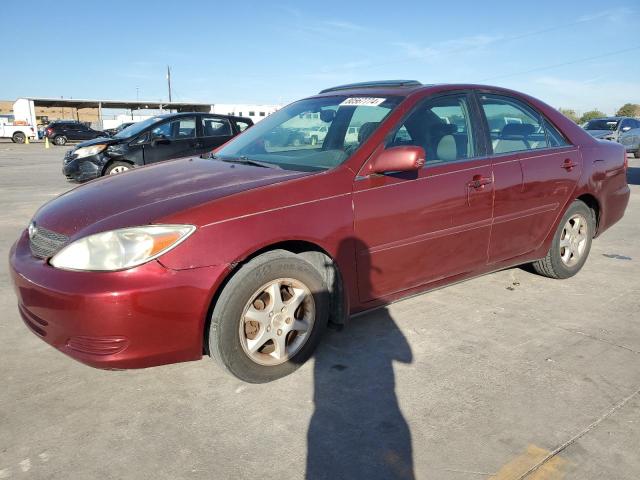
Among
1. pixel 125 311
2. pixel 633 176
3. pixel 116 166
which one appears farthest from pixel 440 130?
pixel 633 176

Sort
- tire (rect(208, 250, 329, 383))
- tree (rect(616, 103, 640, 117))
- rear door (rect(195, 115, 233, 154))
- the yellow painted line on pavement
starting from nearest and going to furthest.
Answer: the yellow painted line on pavement, tire (rect(208, 250, 329, 383)), rear door (rect(195, 115, 233, 154)), tree (rect(616, 103, 640, 117))

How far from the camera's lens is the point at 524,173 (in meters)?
3.81

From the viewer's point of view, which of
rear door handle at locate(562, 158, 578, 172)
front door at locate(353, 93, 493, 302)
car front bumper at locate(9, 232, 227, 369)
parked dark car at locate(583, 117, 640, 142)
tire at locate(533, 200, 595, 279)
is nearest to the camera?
car front bumper at locate(9, 232, 227, 369)

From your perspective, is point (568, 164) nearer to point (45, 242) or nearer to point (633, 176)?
point (45, 242)

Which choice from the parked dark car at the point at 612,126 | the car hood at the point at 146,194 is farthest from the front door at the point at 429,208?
the parked dark car at the point at 612,126

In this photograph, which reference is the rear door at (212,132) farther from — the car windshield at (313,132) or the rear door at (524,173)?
the rear door at (524,173)

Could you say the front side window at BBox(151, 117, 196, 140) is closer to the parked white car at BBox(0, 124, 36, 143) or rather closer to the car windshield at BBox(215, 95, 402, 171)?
the car windshield at BBox(215, 95, 402, 171)

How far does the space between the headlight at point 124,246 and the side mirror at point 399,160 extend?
3.81ft

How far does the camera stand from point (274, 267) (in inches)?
104

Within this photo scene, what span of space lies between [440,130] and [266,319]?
5.96 feet

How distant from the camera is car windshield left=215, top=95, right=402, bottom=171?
3.23 meters

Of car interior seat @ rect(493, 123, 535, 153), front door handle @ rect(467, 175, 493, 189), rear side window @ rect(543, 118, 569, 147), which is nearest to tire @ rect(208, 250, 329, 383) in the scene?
front door handle @ rect(467, 175, 493, 189)

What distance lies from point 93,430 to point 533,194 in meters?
3.32

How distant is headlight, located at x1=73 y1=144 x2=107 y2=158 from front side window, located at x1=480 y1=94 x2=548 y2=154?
26.8 feet
